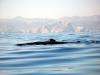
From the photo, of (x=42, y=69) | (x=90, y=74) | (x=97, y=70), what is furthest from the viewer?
(x=42, y=69)

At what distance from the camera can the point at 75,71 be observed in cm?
898

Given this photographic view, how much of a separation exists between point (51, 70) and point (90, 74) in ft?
5.22

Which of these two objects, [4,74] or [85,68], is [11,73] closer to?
[4,74]

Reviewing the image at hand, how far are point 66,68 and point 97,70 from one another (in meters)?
1.27

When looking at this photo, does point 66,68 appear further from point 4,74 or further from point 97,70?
point 4,74

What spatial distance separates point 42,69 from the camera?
31.5 ft

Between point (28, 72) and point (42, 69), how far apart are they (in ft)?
2.34

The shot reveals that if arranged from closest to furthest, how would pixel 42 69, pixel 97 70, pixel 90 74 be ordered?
1. pixel 90 74
2. pixel 97 70
3. pixel 42 69

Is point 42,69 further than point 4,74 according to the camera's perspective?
Yes

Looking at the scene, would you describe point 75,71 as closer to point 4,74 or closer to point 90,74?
point 90,74

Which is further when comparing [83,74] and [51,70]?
[51,70]

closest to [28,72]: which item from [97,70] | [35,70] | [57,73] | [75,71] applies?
[35,70]

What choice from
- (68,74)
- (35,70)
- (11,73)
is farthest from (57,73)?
(11,73)

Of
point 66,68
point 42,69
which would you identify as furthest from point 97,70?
point 42,69
